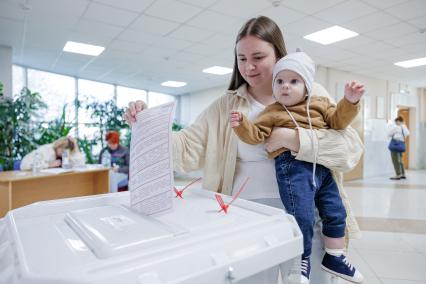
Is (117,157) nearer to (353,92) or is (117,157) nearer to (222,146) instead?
(222,146)

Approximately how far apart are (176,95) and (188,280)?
1200 cm

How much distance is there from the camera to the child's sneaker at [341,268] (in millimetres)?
914

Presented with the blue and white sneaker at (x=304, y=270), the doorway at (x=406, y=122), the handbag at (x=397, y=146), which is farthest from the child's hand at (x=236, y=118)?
the doorway at (x=406, y=122)

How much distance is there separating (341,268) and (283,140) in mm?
465

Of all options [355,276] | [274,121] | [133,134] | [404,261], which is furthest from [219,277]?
[404,261]

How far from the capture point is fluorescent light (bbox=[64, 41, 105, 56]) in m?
5.65

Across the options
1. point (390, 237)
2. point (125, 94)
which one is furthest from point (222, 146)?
point (125, 94)

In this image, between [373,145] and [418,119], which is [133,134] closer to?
[373,145]

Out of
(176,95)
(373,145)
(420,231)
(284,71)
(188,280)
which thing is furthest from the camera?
(176,95)

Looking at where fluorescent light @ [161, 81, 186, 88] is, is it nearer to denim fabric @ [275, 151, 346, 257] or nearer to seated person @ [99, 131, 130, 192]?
seated person @ [99, 131, 130, 192]

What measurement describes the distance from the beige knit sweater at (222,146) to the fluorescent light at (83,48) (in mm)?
5483

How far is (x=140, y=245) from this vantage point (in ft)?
1.51

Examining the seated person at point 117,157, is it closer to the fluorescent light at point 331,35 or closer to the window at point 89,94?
the window at point 89,94

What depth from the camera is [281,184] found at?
898 millimetres
